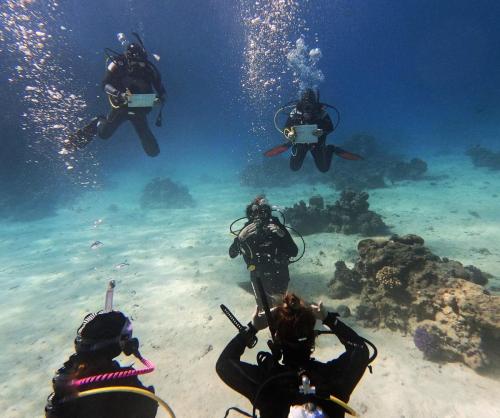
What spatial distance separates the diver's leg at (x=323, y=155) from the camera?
29.4 ft

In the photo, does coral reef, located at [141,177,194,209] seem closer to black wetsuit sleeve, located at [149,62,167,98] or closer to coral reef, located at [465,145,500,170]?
black wetsuit sleeve, located at [149,62,167,98]

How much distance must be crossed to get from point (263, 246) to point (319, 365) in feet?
13.8

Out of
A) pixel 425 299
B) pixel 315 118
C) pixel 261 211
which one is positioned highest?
pixel 315 118

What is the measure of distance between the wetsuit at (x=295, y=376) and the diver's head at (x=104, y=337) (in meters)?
0.81

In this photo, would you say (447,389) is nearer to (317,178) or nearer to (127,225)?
(127,225)

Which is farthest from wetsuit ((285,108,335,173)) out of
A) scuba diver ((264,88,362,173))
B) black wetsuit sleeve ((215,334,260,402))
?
black wetsuit sleeve ((215,334,260,402))

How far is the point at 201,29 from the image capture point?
37.5 metres

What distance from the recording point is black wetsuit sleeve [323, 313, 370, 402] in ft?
6.69

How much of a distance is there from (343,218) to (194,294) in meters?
6.47

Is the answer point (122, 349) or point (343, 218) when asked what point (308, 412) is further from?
point (343, 218)

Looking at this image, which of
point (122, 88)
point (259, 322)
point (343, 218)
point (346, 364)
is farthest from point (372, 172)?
point (259, 322)

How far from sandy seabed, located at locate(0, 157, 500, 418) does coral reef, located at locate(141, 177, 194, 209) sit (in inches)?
141

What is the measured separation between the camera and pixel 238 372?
2279 millimetres

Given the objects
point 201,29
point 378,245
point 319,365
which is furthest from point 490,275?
point 201,29
